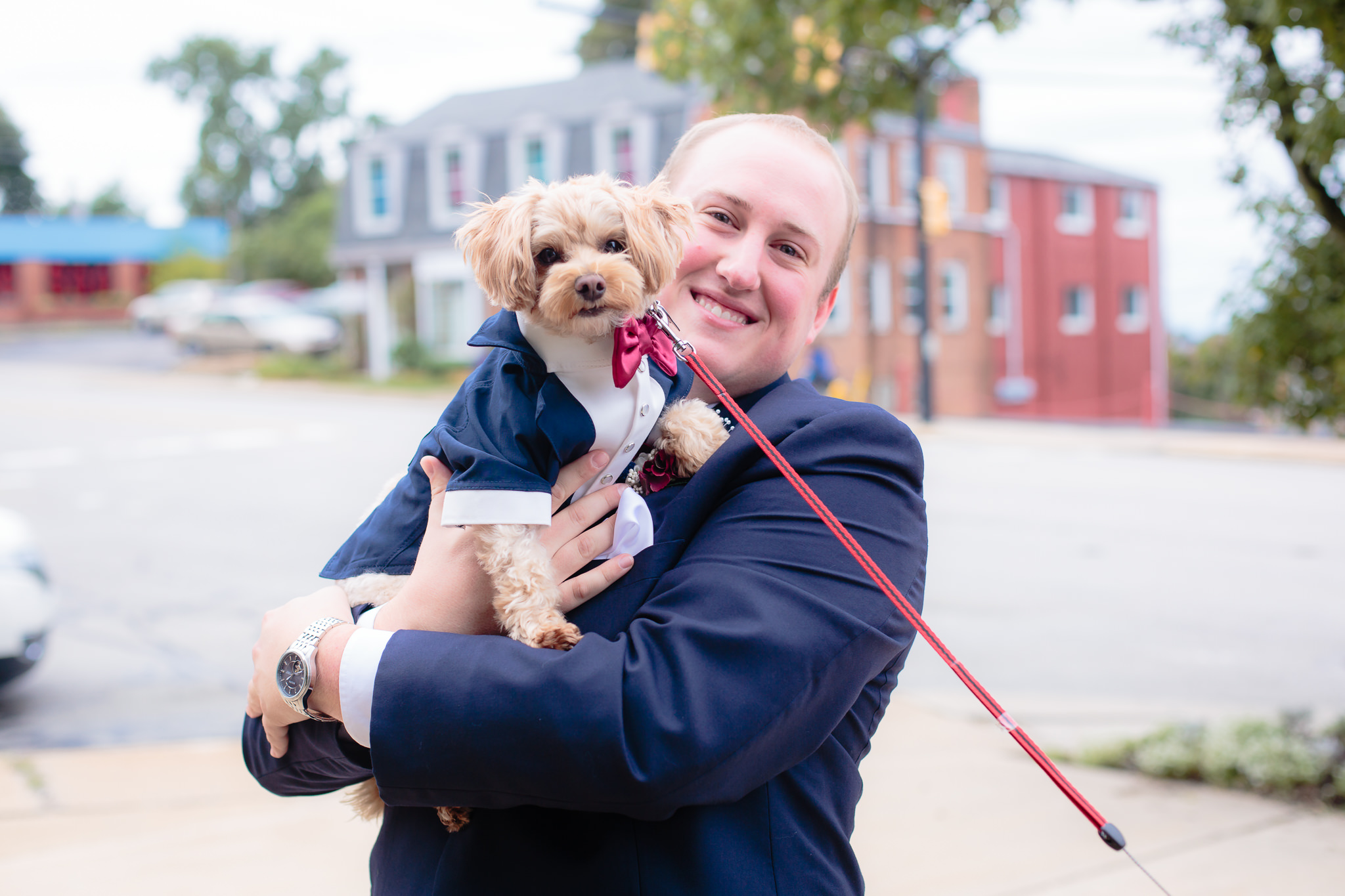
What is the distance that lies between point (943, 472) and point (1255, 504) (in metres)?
3.92

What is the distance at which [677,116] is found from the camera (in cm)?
2566

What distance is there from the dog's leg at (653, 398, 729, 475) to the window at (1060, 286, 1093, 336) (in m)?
32.9

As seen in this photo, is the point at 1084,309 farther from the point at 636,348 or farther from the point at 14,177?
the point at 14,177

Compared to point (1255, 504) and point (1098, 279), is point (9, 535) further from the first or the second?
point (1098, 279)

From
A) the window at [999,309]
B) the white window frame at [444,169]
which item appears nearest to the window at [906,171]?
the window at [999,309]

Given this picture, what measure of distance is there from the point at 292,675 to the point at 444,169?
29626mm

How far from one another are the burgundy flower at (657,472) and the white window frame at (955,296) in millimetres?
28064

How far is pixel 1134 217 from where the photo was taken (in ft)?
110

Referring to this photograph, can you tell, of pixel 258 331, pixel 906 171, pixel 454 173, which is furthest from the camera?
pixel 258 331

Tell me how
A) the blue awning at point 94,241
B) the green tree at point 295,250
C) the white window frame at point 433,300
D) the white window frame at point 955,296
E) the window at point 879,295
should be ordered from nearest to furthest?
the window at point 879,295
the white window frame at point 955,296
the white window frame at point 433,300
the blue awning at point 94,241
the green tree at point 295,250

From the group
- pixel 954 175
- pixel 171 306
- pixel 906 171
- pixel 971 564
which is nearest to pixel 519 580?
pixel 971 564

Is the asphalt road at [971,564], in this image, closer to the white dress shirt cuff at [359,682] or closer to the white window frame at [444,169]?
the white dress shirt cuff at [359,682]

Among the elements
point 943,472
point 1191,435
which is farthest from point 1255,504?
point 1191,435

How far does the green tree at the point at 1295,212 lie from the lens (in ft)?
12.3
